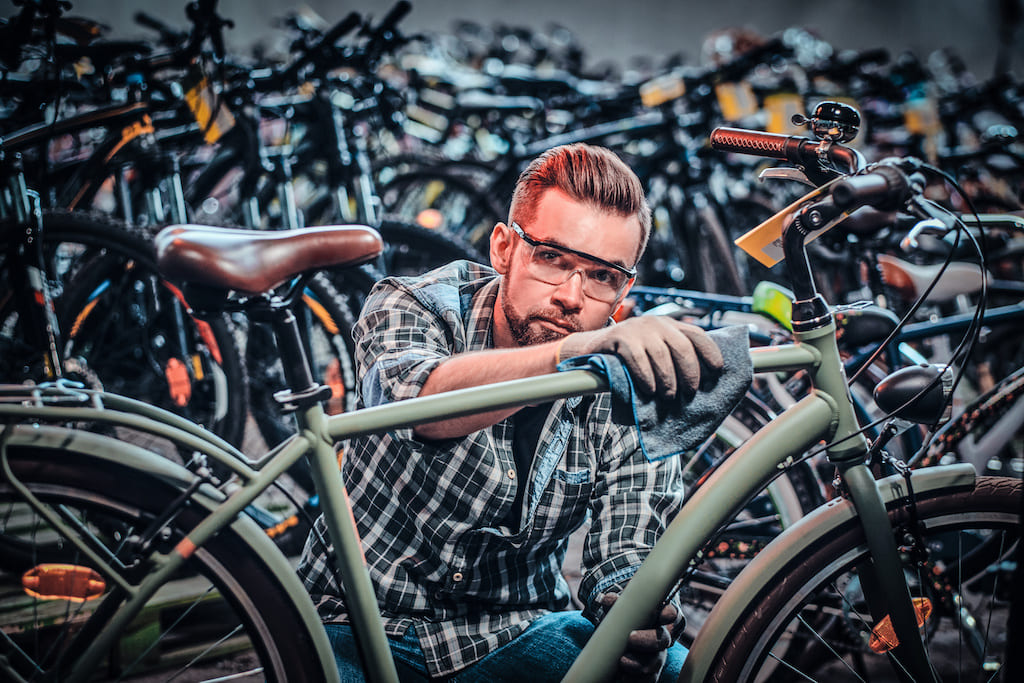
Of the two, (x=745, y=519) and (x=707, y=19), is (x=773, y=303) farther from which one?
(x=707, y=19)

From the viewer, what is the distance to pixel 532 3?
16.6ft

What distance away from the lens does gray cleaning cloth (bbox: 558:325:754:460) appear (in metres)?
0.80

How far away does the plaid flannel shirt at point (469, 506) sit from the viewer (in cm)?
103

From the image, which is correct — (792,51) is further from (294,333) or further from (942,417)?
(294,333)

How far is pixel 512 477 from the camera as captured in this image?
104 cm

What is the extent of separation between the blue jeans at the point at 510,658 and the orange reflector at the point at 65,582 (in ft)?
1.40

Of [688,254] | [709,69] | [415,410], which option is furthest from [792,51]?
[415,410]

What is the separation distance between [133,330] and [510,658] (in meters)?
1.40

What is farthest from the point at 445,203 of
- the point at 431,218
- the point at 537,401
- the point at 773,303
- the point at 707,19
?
the point at 707,19

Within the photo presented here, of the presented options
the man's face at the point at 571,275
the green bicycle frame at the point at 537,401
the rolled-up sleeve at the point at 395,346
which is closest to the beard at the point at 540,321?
the man's face at the point at 571,275

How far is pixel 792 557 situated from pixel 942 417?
341 mm

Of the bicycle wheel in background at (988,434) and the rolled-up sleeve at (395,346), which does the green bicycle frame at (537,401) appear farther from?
the bicycle wheel in background at (988,434)

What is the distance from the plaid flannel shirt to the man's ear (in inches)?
2.4

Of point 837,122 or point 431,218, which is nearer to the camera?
point 837,122
